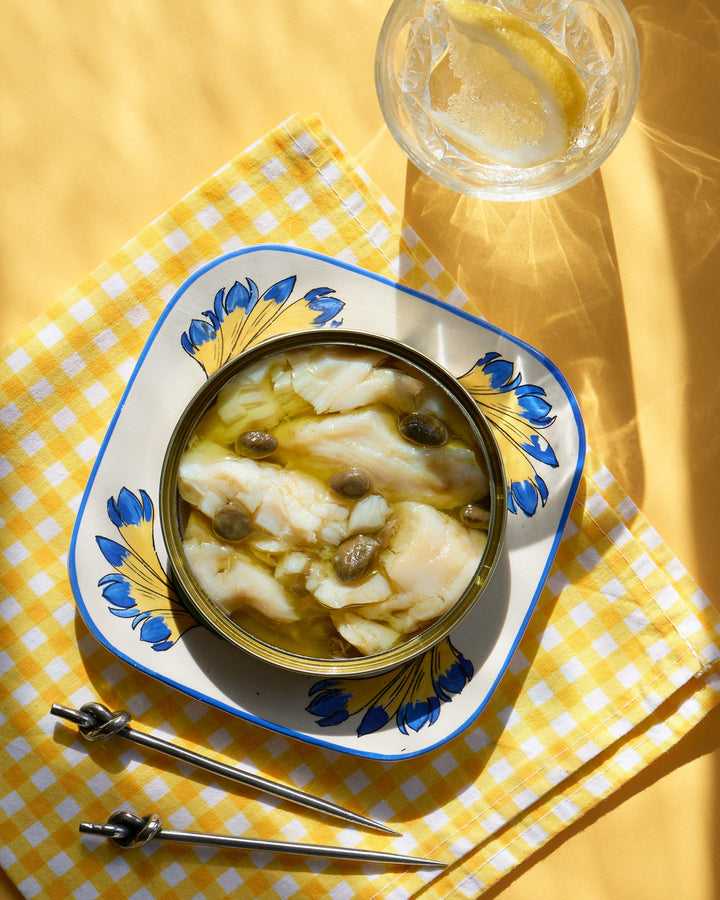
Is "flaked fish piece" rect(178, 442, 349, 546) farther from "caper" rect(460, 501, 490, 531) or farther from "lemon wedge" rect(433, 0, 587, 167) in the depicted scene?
"lemon wedge" rect(433, 0, 587, 167)

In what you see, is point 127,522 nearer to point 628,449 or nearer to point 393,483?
point 393,483

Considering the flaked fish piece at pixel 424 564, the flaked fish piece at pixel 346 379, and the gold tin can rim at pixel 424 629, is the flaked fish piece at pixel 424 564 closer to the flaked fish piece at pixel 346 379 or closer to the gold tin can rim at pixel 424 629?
the gold tin can rim at pixel 424 629

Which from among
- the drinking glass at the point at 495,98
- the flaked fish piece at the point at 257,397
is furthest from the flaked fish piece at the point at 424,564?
the drinking glass at the point at 495,98

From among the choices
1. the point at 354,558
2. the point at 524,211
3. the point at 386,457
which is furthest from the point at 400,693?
the point at 524,211

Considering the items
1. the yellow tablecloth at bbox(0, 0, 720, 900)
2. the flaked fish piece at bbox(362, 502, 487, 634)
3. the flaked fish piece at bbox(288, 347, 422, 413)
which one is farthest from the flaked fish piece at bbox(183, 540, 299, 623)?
the yellow tablecloth at bbox(0, 0, 720, 900)

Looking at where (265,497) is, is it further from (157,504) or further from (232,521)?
(157,504)

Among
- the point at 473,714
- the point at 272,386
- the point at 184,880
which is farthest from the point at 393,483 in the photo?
the point at 184,880

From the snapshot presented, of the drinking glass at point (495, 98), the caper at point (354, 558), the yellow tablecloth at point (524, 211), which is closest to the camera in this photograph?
the caper at point (354, 558)
